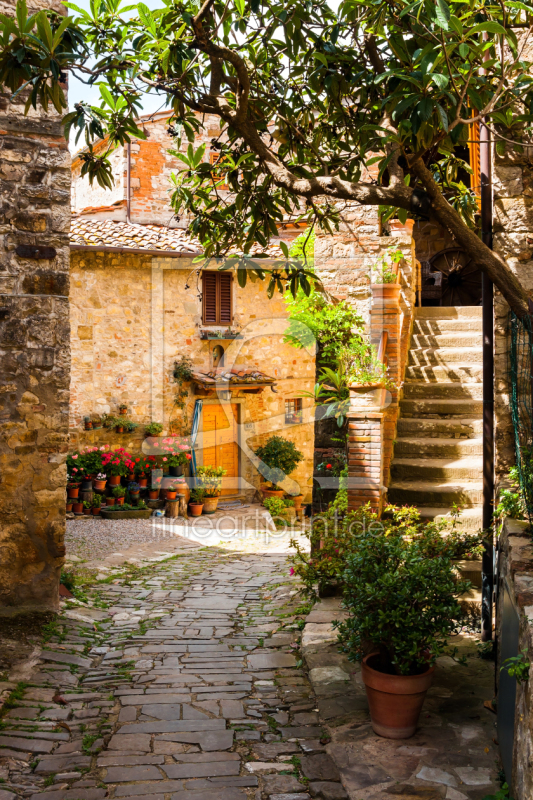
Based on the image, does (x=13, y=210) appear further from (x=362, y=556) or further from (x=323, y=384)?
(x=362, y=556)

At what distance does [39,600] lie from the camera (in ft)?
17.3

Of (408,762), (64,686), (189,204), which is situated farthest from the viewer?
(189,204)

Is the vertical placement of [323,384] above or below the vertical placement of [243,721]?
above

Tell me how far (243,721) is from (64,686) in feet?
4.16

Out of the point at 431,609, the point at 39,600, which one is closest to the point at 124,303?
the point at 39,600

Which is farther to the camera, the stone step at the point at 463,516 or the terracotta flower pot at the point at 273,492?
the terracotta flower pot at the point at 273,492

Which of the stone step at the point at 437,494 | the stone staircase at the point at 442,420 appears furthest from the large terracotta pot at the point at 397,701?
the stone step at the point at 437,494

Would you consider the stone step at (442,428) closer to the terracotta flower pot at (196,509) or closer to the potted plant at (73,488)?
the terracotta flower pot at (196,509)

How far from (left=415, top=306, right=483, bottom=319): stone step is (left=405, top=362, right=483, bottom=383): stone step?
3.94 ft

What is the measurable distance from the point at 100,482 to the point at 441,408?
269 inches

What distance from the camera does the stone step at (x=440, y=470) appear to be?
6.20 m

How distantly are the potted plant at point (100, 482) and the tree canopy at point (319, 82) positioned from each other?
7.35 m

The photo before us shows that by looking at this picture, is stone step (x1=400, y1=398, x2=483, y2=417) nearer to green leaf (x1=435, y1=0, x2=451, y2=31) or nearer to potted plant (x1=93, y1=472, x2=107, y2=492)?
green leaf (x1=435, y1=0, x2=451, y2=31)

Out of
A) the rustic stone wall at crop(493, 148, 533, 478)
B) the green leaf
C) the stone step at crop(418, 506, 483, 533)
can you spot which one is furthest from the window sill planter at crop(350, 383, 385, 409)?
the green leaf
